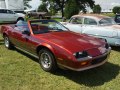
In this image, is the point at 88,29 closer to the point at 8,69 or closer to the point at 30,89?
the point at 8,69

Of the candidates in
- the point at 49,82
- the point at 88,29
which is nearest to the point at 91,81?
the point at 49,82

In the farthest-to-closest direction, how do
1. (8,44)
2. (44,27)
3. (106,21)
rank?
(106,21) < (8,44) < (44,27)

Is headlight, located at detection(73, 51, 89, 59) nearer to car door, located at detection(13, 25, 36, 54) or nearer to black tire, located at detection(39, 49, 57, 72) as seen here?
black tire, located at detection(39, 49, 57, 72)

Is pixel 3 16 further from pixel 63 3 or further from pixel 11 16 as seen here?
pixel 63 3

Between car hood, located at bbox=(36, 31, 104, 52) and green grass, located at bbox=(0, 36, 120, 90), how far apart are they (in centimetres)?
80

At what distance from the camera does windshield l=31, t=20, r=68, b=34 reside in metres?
6.55

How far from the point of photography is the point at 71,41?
18.8 ft

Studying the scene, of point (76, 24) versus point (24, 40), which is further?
point (76, 24)

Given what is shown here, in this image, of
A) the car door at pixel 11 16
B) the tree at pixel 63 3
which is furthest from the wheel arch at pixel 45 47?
the tree at pixel 63 3

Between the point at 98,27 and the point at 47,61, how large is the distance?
378cm

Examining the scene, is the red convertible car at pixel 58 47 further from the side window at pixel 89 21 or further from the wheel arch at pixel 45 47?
the side window at pixel 89 21

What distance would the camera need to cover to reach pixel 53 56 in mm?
5457

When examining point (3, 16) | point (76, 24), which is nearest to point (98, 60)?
point (76, 24)

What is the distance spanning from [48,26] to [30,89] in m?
2.54
